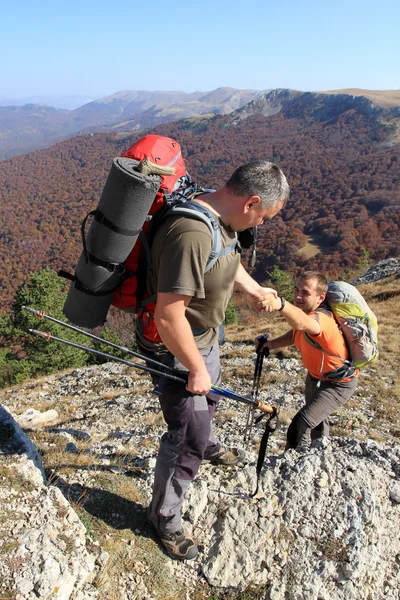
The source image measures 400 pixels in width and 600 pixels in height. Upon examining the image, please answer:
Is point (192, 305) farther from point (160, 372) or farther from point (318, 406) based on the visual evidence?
point (318, 406)

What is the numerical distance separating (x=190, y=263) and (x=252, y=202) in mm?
579

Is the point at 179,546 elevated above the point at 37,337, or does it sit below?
above

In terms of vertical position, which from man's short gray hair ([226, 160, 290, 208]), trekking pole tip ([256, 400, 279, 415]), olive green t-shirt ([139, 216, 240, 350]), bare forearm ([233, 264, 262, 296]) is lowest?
trekking pole tip ([256, 400, 279, 415])

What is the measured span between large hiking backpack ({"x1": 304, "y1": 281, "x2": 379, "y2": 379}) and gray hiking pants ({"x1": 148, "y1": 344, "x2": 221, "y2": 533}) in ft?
5.04

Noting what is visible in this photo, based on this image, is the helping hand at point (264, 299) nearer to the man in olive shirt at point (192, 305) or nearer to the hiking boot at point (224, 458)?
the man in olive shirt at point (192, 305)

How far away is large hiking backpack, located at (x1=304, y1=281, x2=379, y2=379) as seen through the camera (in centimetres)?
387

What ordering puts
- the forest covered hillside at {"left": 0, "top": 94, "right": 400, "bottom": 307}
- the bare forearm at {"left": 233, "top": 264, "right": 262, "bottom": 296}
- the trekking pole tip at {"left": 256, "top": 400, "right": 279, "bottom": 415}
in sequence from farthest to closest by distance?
the forest covered hillside at {"left": 0, "top": 94, "right": 400, "bottom": 307} → the trekking pole tip at {"left": 256, "top": 400, "right": 279, "bottom": 415} → the bare forearm at {"left": 233, "top": 264, "right": 262, "bottom": 296}

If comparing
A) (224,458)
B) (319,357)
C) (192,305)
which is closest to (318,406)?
(319,357)

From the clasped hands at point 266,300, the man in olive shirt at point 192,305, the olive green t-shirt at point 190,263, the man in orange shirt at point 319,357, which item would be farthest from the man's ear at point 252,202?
the man in orange shirt at point 319,357

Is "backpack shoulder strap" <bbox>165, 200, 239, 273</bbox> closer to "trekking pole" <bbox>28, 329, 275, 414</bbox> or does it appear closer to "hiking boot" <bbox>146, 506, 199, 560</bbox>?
"trekking pole" <bbox>28, 329, 275, 414</bbox>

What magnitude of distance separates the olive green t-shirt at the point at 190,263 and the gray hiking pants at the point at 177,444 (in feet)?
1.93

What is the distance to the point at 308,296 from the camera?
3877 mm

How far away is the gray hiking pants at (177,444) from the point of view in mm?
2738

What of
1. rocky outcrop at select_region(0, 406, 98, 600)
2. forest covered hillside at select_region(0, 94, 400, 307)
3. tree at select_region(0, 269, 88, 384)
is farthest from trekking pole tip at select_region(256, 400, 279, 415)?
forest covered hillside at select_region(0, 94, 400, 307)
